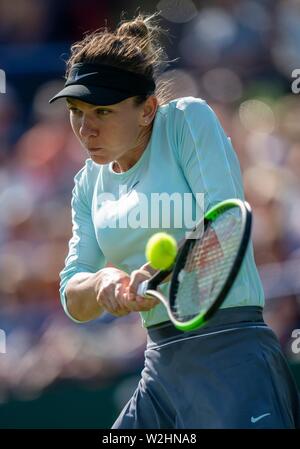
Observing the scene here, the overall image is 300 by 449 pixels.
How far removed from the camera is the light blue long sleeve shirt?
115 inches

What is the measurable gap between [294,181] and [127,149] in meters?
2.64

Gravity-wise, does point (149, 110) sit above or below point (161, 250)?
above

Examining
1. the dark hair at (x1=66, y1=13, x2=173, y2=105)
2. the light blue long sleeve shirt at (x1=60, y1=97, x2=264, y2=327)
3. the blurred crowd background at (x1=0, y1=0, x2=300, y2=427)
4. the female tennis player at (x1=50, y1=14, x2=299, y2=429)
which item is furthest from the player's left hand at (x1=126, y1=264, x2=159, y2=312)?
the blurred crowd background at (x1=0, y1=0, x2=300, y2=427)

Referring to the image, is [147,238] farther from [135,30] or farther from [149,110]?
[135,30]

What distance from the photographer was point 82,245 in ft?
10.8

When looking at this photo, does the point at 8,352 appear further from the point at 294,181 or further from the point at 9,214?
the point at 294,181

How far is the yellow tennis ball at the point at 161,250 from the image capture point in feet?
8.81

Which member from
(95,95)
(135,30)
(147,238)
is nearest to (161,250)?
(147,238)

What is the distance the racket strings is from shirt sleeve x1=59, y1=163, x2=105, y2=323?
546mm

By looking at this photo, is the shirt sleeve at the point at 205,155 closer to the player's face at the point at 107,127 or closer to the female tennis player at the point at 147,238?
the female tennis player at the point at 147,238

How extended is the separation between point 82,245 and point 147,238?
0.35 meters

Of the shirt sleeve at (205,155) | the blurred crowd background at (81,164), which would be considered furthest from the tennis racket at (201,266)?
the blurred crowd background at (81,164)

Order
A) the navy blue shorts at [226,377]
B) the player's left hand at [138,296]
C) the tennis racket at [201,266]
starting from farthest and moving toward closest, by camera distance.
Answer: the navy blue shorts at [226,377] < the player's left hand at [138,296] < the tennis racket at [201,266]

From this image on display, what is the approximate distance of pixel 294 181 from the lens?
561 cm
